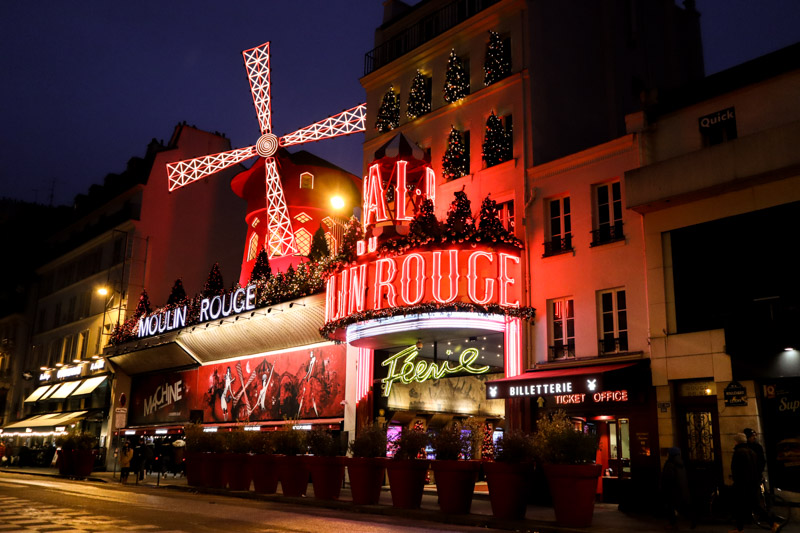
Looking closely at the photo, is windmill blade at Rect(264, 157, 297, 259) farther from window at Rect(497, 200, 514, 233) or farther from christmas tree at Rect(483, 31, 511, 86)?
window at Rect(497, 200, 514, 233)

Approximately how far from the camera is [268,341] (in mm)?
25859

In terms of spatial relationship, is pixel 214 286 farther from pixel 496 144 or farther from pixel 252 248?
pixel 496 144

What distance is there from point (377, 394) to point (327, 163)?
13136mm

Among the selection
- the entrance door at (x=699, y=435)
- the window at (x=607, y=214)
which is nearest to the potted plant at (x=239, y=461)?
the window at (x=607, y=214)

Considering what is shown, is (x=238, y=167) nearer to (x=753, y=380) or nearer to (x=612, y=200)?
(x=612, y=200)

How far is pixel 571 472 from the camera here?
36.8ft

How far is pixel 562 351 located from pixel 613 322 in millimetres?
1462

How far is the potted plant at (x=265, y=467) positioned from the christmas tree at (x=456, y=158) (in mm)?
8798

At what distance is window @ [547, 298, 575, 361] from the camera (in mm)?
16938

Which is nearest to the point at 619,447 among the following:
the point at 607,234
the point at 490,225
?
the point at 607,234

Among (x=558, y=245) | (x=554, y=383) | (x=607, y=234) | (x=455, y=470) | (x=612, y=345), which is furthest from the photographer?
(x=558, y=245)

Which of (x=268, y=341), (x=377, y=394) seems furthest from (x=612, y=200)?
(x=268, y=341)

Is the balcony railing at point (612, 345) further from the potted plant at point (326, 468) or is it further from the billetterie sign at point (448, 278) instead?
the potted plant at point (326, 468)

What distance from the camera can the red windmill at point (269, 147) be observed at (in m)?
27.2
